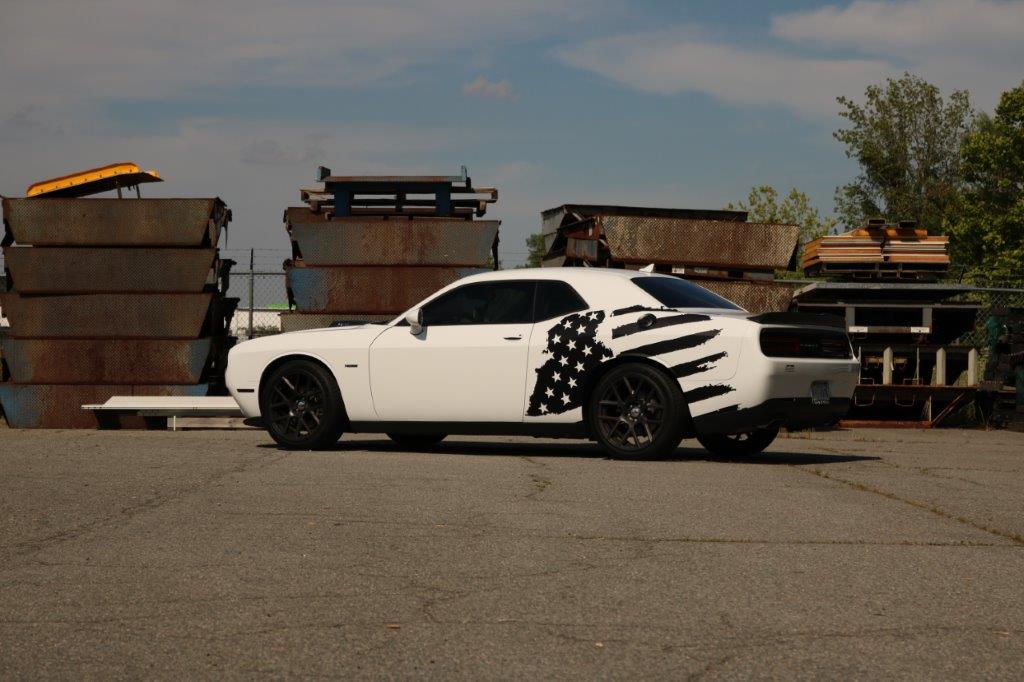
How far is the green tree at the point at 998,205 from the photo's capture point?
52.1 m

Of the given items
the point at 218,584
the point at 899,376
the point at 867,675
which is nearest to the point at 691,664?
the point at 867,675

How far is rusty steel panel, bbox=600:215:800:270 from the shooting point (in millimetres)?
17281

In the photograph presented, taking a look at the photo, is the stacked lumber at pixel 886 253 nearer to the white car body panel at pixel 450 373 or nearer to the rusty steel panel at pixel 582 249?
the rusty steel panel at pixel 582 249

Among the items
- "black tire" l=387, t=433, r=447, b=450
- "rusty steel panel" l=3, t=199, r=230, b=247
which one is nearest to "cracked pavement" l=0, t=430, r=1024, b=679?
"black tire" l=387, t=433, r=447, b=450

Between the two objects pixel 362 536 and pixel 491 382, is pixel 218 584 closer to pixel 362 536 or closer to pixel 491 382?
pixel 362 536

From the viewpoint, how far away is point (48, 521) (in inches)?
263

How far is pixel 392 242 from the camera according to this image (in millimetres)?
16641

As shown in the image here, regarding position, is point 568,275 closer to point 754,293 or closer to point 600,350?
point 600,350

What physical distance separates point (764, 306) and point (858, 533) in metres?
10.9

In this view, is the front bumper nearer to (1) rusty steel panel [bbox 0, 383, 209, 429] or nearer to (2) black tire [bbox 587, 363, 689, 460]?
(2) black tire [bbox 587, 363, 689, 460]

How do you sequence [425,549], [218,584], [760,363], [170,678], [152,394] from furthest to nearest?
[152,394]
[760,363]
[425,549]
[218,584]
[170,678]

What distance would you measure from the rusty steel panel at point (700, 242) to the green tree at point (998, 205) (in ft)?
116

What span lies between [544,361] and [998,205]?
5128 cm

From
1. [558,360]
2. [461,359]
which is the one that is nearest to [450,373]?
[461,359]
